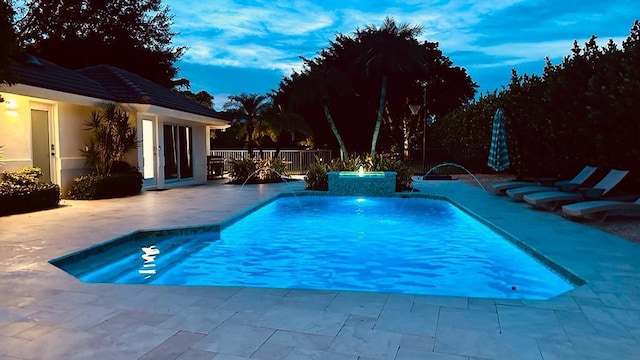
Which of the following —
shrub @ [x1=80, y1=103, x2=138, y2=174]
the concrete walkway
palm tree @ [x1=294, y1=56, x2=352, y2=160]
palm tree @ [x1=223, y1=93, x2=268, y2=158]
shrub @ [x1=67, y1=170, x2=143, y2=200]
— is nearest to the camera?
the concrete walkway

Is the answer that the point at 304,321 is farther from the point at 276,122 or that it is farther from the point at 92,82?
the point at 276,122

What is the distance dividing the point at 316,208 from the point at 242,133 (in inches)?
507

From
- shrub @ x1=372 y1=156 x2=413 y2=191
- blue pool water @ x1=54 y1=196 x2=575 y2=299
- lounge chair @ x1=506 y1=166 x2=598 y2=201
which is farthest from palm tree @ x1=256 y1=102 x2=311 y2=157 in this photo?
lounge chair @ x1=506 y1=166 x2=598 y2=201

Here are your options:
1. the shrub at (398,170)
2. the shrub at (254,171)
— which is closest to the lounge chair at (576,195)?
the shrub at (398,170)

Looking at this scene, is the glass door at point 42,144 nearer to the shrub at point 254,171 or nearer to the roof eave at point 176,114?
the roof eave at point 176,114

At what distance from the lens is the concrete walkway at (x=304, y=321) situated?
313 cm

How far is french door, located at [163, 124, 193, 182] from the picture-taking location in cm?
1681

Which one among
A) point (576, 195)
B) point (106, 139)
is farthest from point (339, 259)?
point (106, 139)

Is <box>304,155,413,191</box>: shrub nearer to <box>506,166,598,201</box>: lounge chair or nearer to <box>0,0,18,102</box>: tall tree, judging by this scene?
<box>506,166,598,201</box>: lounge chair

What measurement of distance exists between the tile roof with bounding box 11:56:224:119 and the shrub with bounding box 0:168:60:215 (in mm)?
2089

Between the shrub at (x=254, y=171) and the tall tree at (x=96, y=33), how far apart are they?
48.8 feet

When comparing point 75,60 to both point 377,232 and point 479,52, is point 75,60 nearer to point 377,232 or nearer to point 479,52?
point 377,232

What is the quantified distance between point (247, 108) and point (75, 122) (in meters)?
10.4

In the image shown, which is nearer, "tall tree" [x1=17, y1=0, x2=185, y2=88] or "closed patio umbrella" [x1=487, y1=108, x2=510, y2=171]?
"closed patio umbrella" [x1=487, y1=108, x2=510, y2=171]
